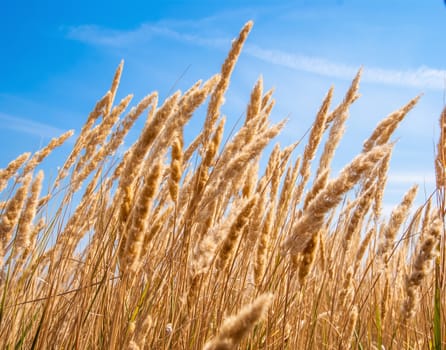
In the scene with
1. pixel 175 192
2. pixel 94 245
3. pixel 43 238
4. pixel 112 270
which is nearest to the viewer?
pixel 175 192

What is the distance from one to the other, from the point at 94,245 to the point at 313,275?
1.54 meters

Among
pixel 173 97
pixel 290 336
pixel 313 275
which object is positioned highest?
pixel 173 97

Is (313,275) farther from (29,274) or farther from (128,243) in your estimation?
(128,243)

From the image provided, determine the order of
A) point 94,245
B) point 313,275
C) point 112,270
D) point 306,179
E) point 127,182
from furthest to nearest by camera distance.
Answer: point 313,275, point 306,179, point 94,245, point 112,270, point 127,182

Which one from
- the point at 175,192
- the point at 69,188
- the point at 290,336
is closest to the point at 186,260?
the point at 175,192

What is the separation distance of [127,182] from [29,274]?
1532 millimetres

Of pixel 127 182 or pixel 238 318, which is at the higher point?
pixel 127 182

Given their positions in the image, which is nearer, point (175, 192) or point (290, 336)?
point (175, 192)

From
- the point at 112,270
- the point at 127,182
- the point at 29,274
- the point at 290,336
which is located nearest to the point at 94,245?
the point at 112,270

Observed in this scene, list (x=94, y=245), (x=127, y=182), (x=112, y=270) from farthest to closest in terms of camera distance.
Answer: (x=94, y=245), (x=112, y=270), (x=127, y=182)

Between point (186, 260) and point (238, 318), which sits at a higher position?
point (186, 260)

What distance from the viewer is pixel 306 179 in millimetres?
2404

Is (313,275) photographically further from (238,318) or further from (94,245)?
(238,318)

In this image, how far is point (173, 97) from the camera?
1403 millimetres
